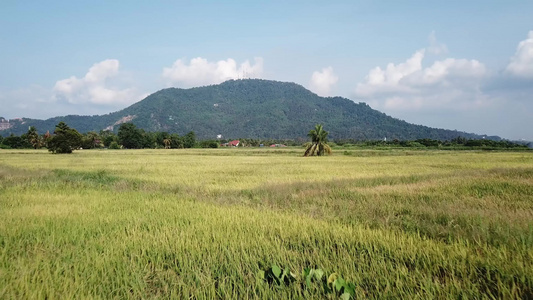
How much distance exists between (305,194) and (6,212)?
8.18 meters

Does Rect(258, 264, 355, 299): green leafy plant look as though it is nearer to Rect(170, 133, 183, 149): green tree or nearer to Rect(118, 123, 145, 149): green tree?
Rect(118, 123, 145, 149): green tree

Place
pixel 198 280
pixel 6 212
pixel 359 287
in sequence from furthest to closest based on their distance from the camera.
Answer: pixel 6 212 → pixel 198 280 → pixel 359 287

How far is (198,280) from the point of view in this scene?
3.63m

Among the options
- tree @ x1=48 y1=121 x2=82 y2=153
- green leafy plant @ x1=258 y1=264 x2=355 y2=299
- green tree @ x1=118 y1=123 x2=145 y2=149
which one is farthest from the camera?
green tree @ x1=118 y1=123 x2=145 y2=149

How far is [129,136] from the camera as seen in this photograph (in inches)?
3696

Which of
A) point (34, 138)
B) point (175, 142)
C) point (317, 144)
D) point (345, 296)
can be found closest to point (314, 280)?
point (345, 296)

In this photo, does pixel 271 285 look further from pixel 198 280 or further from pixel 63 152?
pixel 63 152

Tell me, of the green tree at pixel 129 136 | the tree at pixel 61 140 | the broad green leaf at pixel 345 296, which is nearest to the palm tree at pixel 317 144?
the tree at pixel 61 140

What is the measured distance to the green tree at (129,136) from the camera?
93.4 meters

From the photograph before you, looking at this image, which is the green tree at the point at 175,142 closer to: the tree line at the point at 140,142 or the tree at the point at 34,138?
the tree line at the point at 140,142

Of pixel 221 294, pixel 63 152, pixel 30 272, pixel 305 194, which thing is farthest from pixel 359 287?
pixel 63 152

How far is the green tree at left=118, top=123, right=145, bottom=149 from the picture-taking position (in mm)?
93375

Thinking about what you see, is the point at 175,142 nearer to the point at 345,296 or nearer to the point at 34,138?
the point at 34,138

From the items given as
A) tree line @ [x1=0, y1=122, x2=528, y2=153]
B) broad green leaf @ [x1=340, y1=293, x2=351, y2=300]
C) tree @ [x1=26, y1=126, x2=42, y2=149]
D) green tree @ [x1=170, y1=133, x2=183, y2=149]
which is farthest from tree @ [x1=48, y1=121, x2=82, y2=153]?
broad green leaf @ [x1=340, y1=293, x2=351, y2=300]
